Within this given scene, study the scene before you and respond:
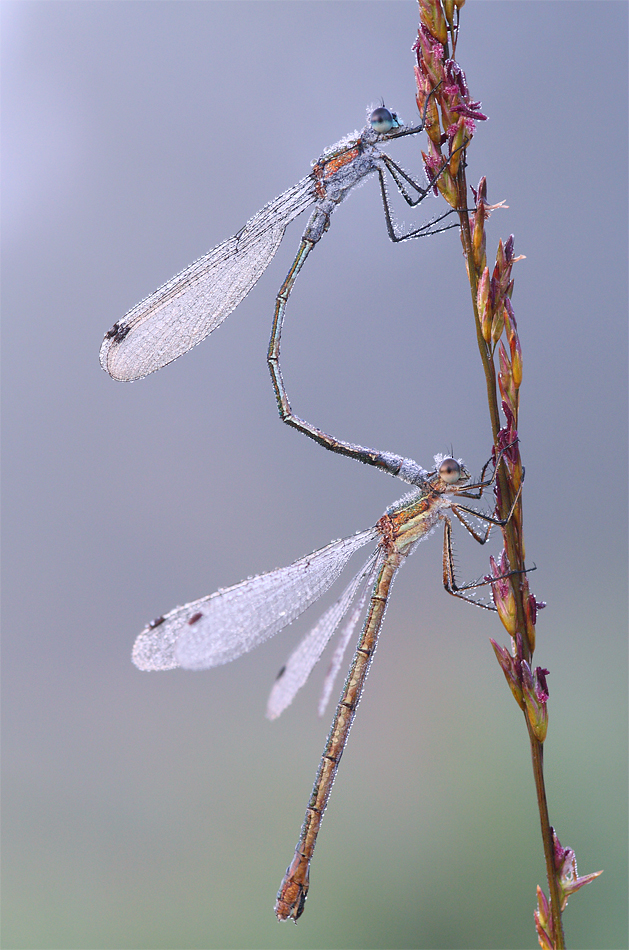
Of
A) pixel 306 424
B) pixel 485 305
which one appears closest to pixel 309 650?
pixel 306 424

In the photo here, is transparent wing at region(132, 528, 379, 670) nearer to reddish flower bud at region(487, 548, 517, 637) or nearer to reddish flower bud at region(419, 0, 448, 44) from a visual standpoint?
reddish flower bud at region(487, 548, 517, 637)

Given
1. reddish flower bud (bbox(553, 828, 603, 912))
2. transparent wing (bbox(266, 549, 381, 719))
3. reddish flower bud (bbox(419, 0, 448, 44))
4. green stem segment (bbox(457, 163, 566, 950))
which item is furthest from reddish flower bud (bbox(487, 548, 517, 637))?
reddish flower bud (bbox(419, 0, 448, 44))

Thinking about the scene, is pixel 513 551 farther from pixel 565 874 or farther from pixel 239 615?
pixel 239 615

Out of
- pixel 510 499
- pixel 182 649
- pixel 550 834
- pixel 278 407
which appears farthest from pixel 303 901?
pixel 278 407

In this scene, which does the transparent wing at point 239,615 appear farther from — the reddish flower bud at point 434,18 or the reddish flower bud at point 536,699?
the reddish flower bud at point 434,18

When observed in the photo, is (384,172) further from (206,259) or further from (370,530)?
(370,530)

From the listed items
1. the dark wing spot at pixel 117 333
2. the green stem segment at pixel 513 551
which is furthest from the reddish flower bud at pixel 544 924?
the dark wing spot at pixel 117 333

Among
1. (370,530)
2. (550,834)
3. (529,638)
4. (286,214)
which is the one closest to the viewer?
(550,834)
